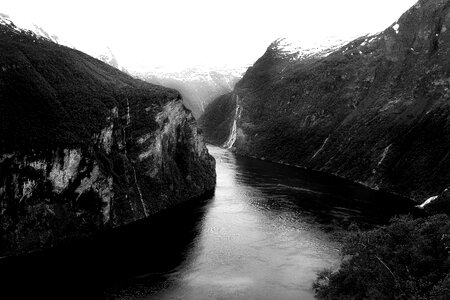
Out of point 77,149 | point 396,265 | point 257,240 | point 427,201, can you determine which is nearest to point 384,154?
point 427,201

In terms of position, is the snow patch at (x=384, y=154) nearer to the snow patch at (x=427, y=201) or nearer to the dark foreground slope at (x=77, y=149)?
the snow patch at (x=427, y=201)

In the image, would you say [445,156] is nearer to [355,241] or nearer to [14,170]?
[355,241]

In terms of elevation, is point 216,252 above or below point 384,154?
below

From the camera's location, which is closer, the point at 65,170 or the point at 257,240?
the point at 257,240

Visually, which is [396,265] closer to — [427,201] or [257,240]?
[257,240]

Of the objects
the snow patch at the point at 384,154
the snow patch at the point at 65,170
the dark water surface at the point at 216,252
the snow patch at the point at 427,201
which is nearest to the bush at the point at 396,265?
the dark water surface at the point at 216,252

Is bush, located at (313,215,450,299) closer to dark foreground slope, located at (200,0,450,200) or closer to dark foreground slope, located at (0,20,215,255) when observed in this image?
dark foreground slope, located at (0,20,215,255)
